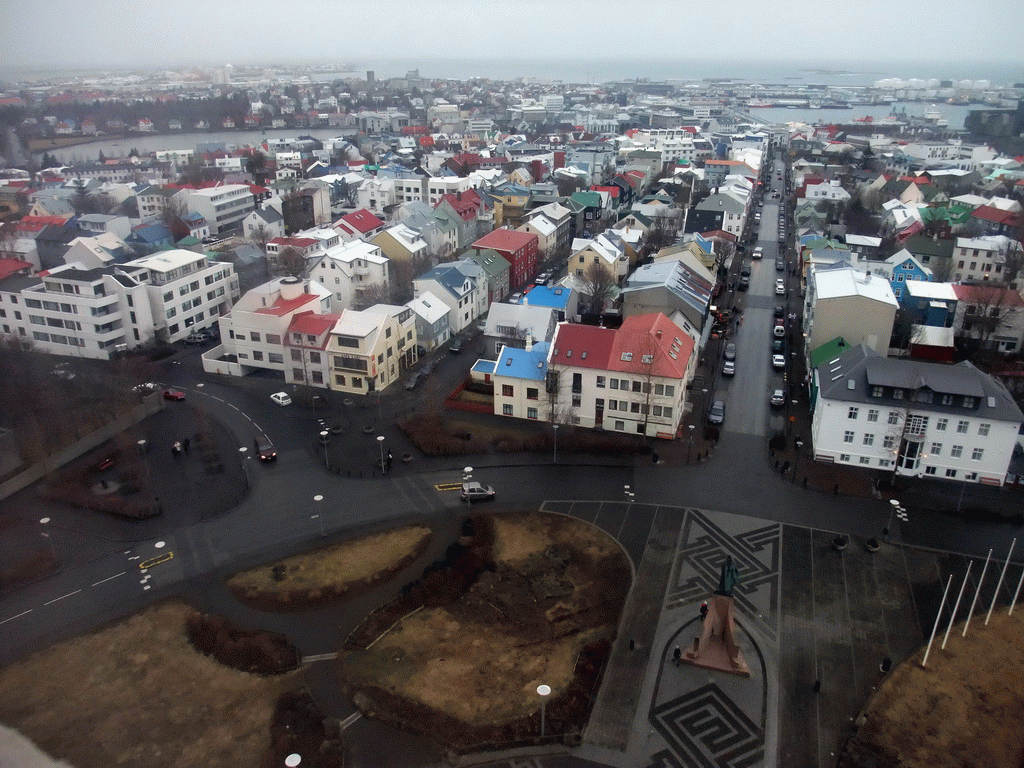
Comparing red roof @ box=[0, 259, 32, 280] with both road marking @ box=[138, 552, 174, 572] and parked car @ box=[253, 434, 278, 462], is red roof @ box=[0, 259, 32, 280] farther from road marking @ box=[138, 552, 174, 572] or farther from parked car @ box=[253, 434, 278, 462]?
road marking @ box=[138, 552, 174, 572]

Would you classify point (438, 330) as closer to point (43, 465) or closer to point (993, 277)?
point (43, 465)

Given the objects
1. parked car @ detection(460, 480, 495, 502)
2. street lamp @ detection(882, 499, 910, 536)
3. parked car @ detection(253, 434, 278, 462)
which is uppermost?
street lamp @ detection(882, 499, 910, 536)

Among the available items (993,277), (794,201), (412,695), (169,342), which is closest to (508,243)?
(169,342)

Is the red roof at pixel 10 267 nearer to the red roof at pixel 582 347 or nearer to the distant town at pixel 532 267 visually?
the distant town at pixel 532 267

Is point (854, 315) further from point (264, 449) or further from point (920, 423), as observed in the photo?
point (264, 449)

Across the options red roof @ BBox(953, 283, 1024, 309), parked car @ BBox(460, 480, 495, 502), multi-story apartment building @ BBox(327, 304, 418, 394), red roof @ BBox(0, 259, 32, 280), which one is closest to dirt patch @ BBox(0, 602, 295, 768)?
parked car @ BBox(460, 480, 495, 502)

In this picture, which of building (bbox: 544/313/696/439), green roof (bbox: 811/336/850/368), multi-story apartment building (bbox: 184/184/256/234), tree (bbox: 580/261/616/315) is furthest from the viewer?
multi-story apartment building (bbox: 184/184/256/234)
